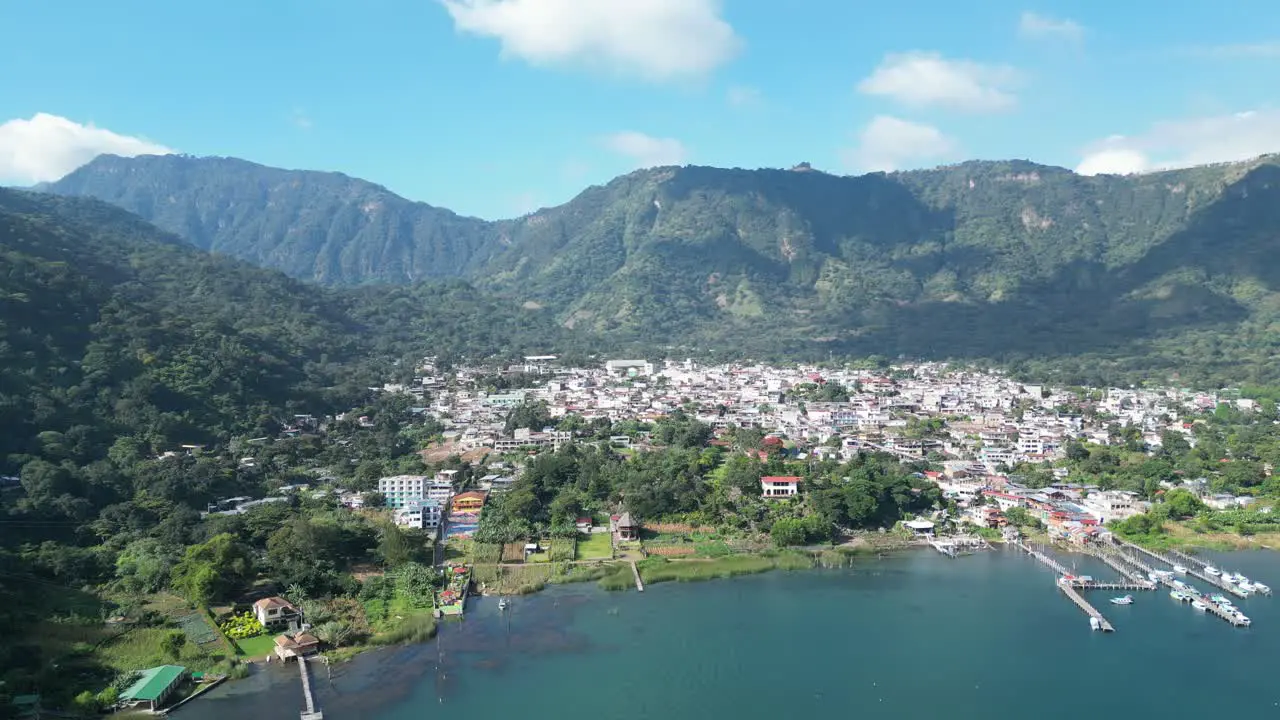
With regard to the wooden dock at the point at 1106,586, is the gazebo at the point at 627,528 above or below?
above

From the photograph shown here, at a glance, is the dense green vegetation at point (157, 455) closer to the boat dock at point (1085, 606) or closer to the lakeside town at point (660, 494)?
the lakeside town at point (660, 494)

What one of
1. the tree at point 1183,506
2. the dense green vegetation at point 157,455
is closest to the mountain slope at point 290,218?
the dense green vegetation at point 157,455

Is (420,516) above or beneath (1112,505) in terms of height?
above

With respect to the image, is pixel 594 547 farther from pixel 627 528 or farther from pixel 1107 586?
pixel 1107 586

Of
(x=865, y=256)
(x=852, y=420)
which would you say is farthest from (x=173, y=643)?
(x=865, y=256)

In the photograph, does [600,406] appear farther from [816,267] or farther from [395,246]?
[395,246]

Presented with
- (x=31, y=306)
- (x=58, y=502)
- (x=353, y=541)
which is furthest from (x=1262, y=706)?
(x=31, y=306)
